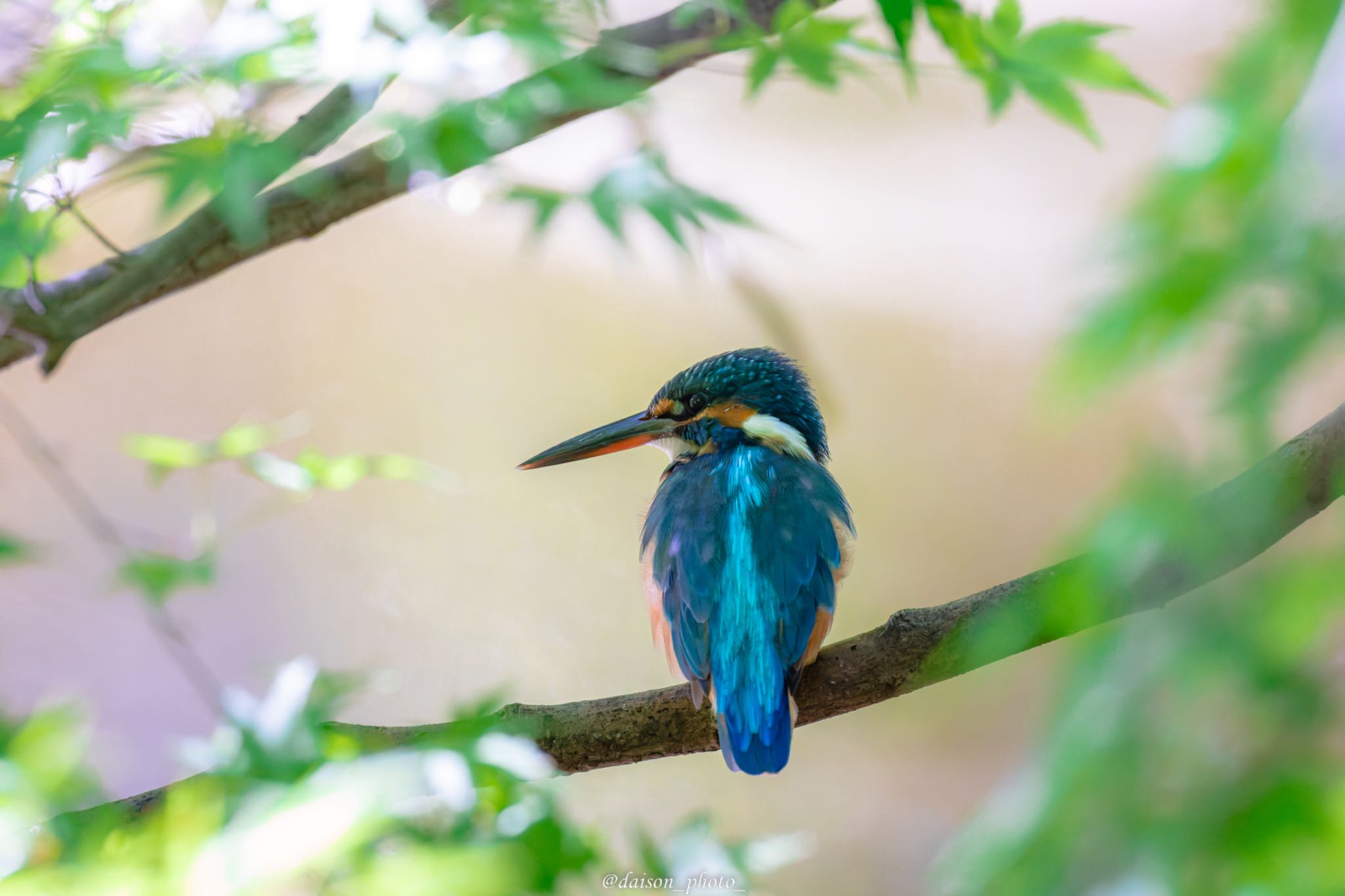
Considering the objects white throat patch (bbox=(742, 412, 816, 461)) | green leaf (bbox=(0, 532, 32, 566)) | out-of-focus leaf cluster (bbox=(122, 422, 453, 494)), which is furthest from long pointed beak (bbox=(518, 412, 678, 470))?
green leaf (bbox=(0, 532, 32, 566))

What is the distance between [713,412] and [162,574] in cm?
69

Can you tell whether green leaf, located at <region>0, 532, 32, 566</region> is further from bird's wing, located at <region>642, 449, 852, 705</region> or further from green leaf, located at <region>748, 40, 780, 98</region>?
green leaf, located at <region>748, 40, 780, 98</region>

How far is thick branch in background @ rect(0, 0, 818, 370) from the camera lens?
0.92 meters

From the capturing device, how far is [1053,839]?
264 mm

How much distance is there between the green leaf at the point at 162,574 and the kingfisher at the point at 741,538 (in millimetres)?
421

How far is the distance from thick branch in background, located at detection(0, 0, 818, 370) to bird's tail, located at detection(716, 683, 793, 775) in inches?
21.1

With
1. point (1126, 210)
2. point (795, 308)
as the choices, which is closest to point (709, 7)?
point (1126, 210)

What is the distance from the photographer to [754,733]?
93 cm

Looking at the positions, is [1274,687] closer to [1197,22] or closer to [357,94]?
[357,94]

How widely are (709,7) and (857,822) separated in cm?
227

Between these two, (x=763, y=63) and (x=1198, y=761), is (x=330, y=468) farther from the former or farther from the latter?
(x=1198, y=761)

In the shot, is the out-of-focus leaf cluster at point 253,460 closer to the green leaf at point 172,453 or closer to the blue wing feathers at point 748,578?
the green leaf at point 172,453

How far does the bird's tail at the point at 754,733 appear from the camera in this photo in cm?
91

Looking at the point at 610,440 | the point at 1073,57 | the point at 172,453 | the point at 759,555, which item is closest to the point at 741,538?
the point at 759,555
